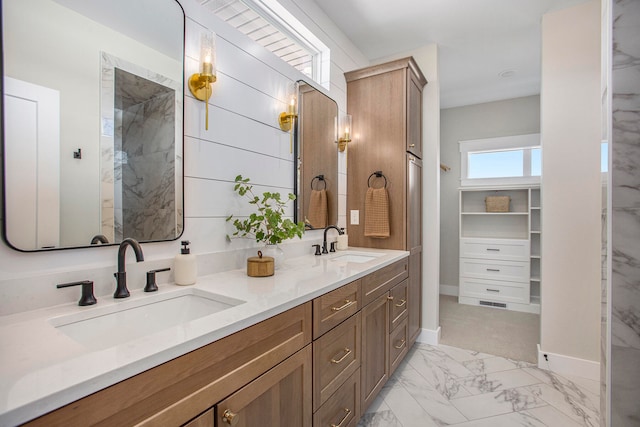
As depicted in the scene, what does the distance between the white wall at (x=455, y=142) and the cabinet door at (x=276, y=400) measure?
3.91 metres

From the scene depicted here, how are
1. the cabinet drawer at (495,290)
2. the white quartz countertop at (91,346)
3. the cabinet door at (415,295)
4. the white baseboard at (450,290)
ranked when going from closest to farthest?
the white quartz countertop at (91,346), the cabinet door at (415,295), the cabinet drawer at (495,290), the white baseboard at (450,290)

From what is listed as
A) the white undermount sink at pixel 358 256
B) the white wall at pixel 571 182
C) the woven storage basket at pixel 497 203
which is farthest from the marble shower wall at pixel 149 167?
the woven storage basket at pixel 497 203

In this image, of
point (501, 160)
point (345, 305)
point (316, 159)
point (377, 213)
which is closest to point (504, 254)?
point (501, 160)

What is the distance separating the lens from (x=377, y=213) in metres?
2.54

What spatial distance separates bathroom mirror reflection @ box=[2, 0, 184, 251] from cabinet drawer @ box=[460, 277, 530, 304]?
12.8ft

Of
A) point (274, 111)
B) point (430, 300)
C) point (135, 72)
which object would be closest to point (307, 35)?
point (274, 111)

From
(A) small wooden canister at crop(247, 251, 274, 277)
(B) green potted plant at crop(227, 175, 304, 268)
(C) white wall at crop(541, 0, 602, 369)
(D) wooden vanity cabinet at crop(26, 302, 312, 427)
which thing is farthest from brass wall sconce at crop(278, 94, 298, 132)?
(C) white wall at crop(541, 0, 602, 369)

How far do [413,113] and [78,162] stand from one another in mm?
2398

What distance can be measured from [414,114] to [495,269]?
2.49m

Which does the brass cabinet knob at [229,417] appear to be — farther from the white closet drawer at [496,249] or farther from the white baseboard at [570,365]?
the white closet drawer at [496,249]

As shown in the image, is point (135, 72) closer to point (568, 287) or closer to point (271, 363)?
point (271, 363)

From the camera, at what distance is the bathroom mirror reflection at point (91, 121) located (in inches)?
35.3

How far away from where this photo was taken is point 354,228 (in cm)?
273

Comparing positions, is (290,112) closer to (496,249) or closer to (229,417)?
(229,417)
